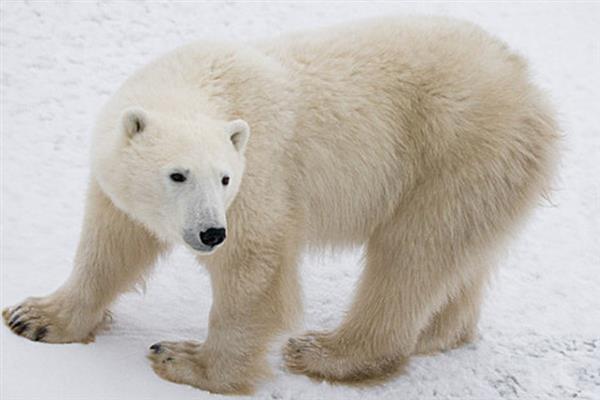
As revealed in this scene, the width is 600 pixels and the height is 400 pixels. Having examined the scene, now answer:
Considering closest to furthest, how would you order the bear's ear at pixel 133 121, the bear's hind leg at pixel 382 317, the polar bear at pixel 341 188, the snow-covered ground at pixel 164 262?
the bear's ear at pixel 133 121
the polar bear at pixel 341 188
the snow-covered ground at pixel 164 262
the bear's hind leg at pixel 382 317

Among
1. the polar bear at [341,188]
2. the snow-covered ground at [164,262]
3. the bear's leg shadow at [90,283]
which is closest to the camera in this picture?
the polar bear at [341,188]

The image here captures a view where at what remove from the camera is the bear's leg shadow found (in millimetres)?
4406

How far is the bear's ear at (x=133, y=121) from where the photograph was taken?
148 inches

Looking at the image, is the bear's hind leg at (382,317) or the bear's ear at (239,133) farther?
the bear's hind leg at (382,317)

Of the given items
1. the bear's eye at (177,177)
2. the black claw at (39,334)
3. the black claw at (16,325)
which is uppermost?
the bear's eye at (177,177)

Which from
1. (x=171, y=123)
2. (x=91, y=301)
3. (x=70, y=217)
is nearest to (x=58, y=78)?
(x=70, y=217)

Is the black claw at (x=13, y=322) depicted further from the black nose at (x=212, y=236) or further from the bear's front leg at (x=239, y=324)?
the black nose at (x=212, y=236)

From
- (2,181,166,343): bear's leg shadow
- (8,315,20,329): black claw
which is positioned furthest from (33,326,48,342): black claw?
(8,315,20,329): black claw

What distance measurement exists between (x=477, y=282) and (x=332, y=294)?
916 millimetres

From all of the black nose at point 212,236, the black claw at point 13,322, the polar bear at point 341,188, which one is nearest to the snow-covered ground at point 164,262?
the black claw at point 13,322

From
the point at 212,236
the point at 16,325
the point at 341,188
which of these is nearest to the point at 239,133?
the point at 212,236

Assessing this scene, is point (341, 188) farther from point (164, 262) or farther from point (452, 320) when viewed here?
point (164, 262)

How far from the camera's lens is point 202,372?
14.8 feet

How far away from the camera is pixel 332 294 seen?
18.4ft
